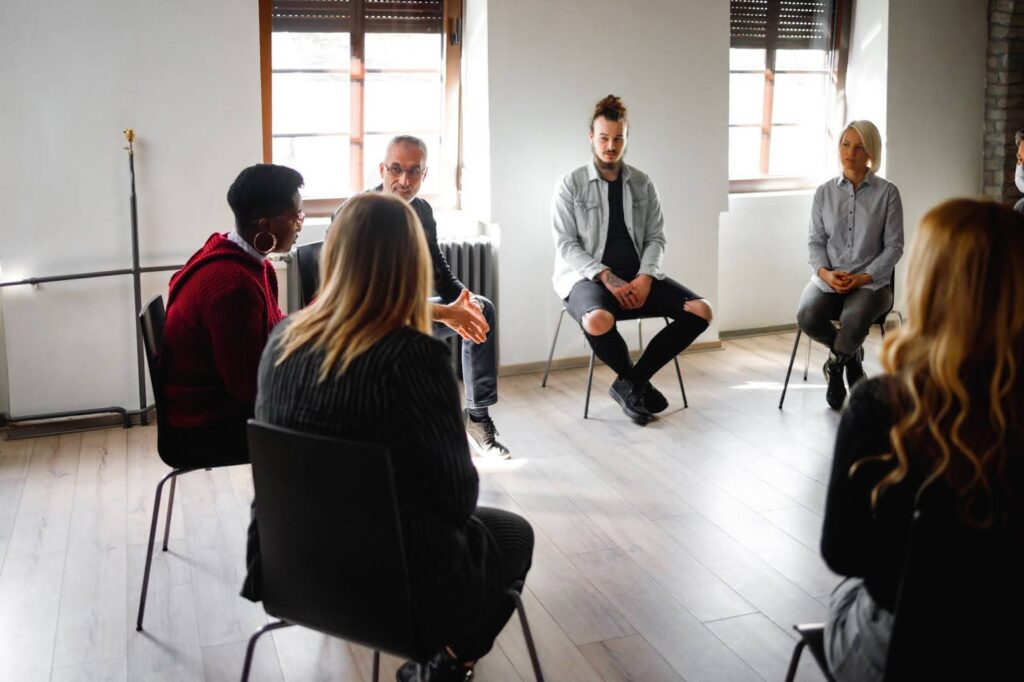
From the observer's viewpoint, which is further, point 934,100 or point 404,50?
point 934,100

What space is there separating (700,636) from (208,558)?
1.53 meters

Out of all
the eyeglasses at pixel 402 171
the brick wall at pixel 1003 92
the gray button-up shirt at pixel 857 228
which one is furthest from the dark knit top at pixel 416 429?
the brick wall at pixel 1003 92

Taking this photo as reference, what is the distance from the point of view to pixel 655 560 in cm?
330

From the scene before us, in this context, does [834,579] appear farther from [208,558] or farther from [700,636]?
[208,558]

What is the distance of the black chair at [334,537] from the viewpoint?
1833 mm

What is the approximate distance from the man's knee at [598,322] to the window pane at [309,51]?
1.81m

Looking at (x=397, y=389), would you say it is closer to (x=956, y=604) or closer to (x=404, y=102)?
(x=956, y=604)

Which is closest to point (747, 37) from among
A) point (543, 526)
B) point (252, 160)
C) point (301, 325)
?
point (252, 160)

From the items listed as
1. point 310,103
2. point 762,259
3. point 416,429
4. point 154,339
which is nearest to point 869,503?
point 416,429

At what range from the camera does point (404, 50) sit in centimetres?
543

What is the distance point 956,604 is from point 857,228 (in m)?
3.71

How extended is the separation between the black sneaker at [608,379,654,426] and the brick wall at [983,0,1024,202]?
2.98 m

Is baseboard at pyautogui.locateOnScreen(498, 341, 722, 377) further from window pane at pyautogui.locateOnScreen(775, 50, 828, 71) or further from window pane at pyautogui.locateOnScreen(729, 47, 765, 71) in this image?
window pane at pyautogui.locateOnScreen(775, 50, 828, 71)

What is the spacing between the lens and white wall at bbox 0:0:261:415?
4465 millimetres
